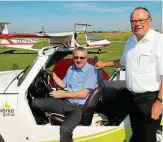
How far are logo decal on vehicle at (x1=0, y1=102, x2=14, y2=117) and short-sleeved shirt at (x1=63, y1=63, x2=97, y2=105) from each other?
0.71m

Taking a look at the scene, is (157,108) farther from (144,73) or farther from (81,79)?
(81,79)

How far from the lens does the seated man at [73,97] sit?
3.74m

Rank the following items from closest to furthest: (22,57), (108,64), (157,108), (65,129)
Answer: (157,108) < (65,129) < (108,64) < (22,57)

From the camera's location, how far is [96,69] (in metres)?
4.10

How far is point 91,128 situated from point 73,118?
0.24 meters

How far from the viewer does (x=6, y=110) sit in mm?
3809

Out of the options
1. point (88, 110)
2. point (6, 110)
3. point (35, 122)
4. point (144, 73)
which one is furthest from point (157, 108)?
point (6, 110)

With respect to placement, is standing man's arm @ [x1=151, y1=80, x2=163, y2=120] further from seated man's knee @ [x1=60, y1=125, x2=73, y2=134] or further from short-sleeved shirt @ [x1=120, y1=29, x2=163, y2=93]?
seated man's knee @ [x1=60, y1=125, x2=73, y2=134]

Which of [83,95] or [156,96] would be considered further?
[83,95]

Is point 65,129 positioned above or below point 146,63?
below

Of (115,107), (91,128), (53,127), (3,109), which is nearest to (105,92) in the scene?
(115,107)

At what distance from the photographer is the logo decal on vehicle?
379 centimetres

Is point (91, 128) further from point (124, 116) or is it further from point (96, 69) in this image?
point (96, 69)

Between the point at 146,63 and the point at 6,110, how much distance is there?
1.72 meters
